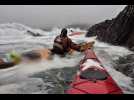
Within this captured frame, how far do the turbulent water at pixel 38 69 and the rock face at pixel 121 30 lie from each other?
23.8 inches

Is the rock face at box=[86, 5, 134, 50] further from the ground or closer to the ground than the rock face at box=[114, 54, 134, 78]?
further from the ground

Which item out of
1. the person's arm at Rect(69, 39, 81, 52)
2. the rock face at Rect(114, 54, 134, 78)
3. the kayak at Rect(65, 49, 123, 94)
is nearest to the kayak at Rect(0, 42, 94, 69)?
the person's arm at Rect(69, 39, 81, 52)

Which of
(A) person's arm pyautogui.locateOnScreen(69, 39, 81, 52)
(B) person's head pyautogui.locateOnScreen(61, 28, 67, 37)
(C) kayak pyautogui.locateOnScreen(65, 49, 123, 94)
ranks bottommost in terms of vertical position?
(C) kayak pyautogui.locateOnScreen(65, 49, 123, 94)

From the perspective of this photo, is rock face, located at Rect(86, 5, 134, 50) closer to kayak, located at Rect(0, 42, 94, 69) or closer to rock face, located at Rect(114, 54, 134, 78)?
rock face, located at Rect(114, 54, 134, 78)

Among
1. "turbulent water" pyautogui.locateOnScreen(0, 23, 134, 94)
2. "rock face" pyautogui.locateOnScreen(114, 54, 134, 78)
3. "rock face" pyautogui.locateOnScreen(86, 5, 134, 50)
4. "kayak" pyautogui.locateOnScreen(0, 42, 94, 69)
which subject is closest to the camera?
"turbulent water" pyautogui.locateOnScreen(0, 23, 134, 94)

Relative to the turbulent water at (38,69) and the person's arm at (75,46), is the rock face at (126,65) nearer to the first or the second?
the turbulent water at (38,69)

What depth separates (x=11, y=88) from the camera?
3.18 metres

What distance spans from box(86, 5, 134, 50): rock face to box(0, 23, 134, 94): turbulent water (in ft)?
1.98

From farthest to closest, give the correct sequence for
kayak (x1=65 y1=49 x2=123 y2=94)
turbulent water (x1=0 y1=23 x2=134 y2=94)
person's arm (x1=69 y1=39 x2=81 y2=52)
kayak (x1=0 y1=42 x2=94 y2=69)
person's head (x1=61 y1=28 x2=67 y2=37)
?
person's arm (x1=69 y1=39 x2=81 y2=52) → person's head (x1=61 y1=28 x2=67 y2=37) → kayak (x1=0 y1=42 x2=94 y2=69) → turbulent water (x1=0 y1=23 x2=134 y2=94) → kayak (x1=65 y1=49 x2=123 y2=94)

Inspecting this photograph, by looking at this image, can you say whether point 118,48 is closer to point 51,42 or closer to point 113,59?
point 113,59

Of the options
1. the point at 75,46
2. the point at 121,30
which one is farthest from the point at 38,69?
the point at 121,30

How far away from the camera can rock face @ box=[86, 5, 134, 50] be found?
541cm

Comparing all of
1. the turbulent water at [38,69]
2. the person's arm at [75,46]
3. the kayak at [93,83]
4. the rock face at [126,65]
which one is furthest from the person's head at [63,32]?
the kayak at [93,83]
